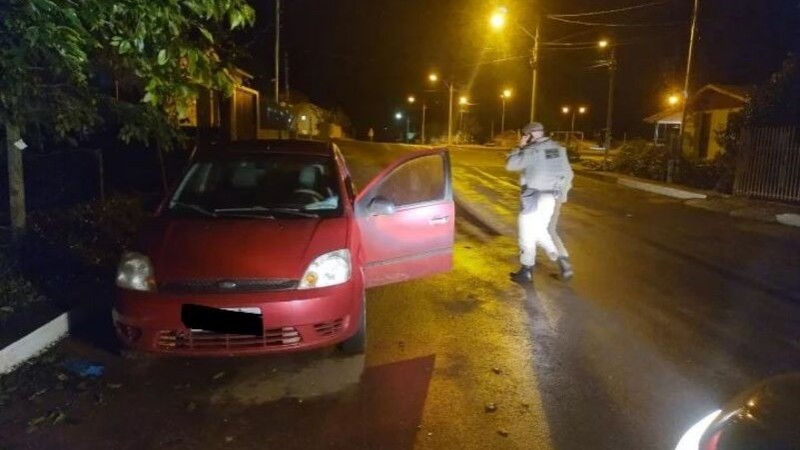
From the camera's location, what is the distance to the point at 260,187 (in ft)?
19.6

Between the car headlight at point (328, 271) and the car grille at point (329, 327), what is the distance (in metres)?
0.26

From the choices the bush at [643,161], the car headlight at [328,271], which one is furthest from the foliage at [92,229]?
the bush at [643,161]

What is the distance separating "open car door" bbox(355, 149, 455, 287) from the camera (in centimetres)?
588

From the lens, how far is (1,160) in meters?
9.90

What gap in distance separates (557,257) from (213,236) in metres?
4.31

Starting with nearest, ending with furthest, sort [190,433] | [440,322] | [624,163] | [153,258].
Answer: [190,433]
[153,258]
[440,322]
[624,163]

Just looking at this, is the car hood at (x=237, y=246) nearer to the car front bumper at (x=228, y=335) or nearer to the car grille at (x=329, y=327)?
the car front bumper at (x=228, y=335)

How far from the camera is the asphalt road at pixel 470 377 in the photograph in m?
4.07

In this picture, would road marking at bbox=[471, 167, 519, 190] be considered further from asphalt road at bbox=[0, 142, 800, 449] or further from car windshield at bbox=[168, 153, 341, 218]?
car windshield at bbox=[168, 153, 341, 218]

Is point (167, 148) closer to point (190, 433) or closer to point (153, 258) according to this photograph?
point (153, 258)

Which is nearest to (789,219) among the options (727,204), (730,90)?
(727,204)

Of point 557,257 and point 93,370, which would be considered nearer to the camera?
point 93,370

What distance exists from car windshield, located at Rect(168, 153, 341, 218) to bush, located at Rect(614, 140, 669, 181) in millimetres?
20014

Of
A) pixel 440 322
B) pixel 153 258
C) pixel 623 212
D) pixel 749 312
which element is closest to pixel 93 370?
pixel 153 258
